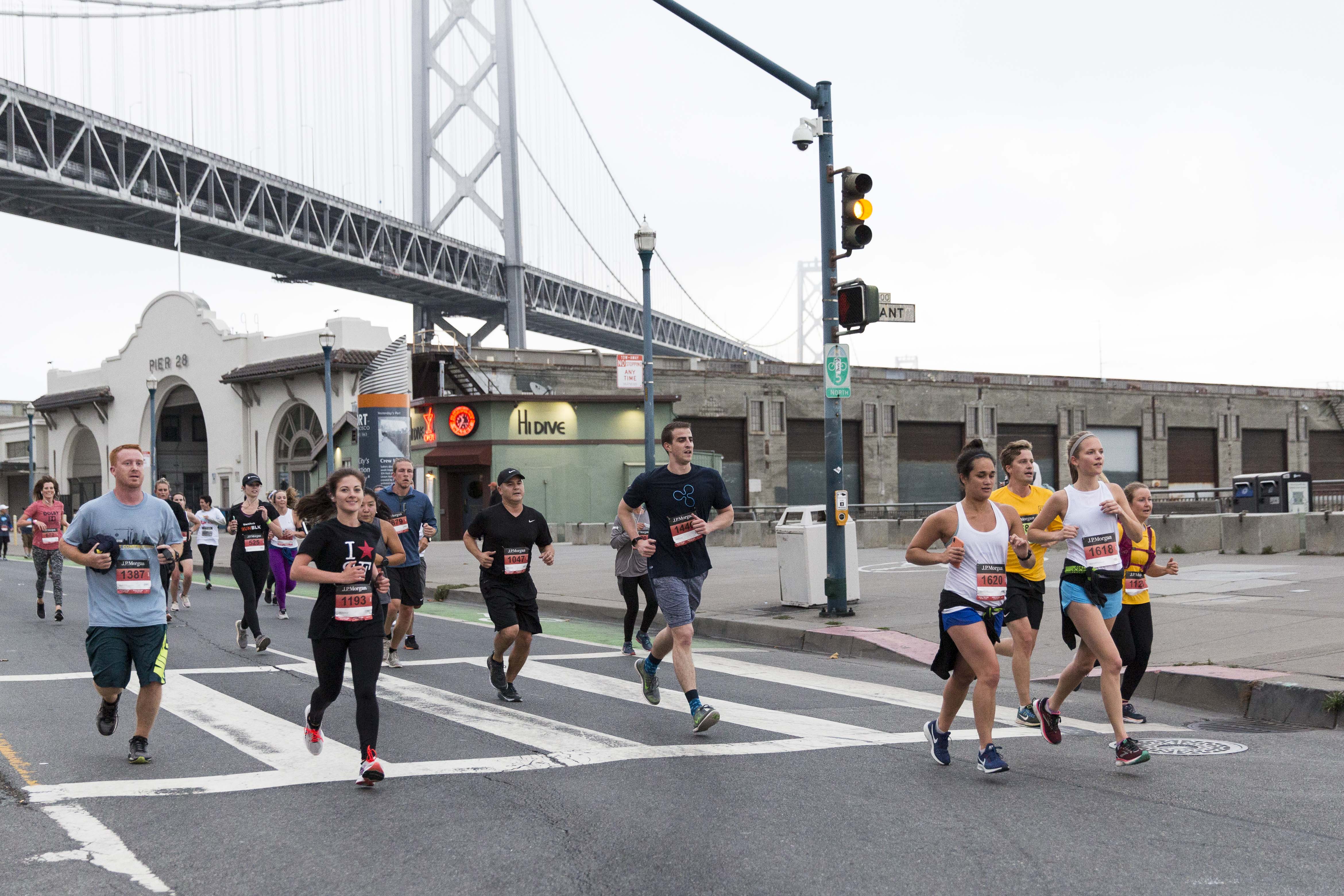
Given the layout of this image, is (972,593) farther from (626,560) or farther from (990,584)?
(626,560)

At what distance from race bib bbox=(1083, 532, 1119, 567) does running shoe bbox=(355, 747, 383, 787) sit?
384 cm

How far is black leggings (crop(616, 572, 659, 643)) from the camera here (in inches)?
446

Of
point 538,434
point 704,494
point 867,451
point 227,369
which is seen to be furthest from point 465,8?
point 704,494

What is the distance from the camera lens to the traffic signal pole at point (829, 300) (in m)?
13.0

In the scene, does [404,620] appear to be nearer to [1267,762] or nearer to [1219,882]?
[1267,762]

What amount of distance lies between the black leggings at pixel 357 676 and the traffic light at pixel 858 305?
7624mm

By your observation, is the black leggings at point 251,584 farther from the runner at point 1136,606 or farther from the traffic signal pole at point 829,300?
the runner at point 1136,606

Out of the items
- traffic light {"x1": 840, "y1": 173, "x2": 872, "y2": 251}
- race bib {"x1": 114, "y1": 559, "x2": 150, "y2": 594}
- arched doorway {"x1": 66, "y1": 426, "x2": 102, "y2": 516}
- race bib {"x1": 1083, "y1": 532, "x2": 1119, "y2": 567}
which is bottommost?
race bib {"x1": 114, "y1": 559, "x2": 150, "y2": 594}

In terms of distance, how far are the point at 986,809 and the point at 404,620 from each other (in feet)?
21.2

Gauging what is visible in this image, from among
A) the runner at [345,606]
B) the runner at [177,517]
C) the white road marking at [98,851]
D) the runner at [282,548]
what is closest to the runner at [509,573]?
the runner at [345,606]

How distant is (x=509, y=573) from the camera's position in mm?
8680

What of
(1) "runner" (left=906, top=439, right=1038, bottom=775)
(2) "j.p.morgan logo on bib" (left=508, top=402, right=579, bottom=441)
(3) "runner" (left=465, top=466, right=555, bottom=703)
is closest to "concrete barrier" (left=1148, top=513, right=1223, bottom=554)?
(3) "runner" (left=465, top=466, right=555, bottom=703)

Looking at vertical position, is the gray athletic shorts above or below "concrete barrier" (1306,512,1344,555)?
above

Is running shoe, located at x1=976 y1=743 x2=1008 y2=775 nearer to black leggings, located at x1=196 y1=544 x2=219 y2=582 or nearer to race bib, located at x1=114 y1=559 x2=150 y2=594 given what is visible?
race bib, located at x1=114 y1=559 x2=150 y2=594
